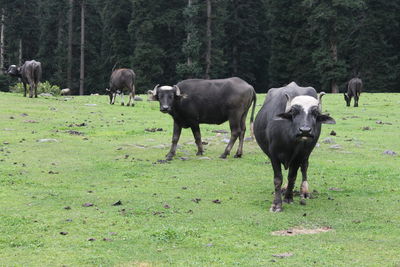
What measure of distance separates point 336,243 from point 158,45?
56792mm

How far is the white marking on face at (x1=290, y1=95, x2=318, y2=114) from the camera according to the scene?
9508 millimetres

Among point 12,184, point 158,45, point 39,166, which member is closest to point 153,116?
point 39,166

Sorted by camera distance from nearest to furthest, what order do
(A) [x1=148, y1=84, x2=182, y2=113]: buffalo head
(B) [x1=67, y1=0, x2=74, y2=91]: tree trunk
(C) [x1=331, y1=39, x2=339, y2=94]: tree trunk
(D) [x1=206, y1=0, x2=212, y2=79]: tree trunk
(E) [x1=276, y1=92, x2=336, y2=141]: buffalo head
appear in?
(E) [x1=276, y1=92, x2=336, y2=141]: buffalo head
(A) [x1=148, y1=84, x2=182, y2=113]: buffalo head
(C) [x1=331, y1=39, x2=339, y2=94]: tree trunk
(D) [x1=206, y1=0, x2=212, y2=79]: tree trunk
(B) [x1=67, y1=0, x2=74, y2=91]: tree trunk

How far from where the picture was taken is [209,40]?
5872cm

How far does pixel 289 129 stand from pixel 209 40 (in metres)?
49.7

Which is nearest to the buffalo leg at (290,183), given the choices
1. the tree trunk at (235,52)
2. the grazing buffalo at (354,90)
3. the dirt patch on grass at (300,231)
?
the dirt patch on grass at (300,231)

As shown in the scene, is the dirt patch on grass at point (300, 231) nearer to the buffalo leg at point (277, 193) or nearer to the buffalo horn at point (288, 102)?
the buffalo leg at point (277, 193)

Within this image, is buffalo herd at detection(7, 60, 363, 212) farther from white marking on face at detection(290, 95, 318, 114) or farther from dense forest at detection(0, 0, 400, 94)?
dense forest at detection(0, 0, 400, 94)

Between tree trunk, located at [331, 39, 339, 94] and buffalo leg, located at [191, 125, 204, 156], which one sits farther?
tree trunk, located at [331, 39, 339, 94]

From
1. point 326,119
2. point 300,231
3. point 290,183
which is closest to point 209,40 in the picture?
point 290,183

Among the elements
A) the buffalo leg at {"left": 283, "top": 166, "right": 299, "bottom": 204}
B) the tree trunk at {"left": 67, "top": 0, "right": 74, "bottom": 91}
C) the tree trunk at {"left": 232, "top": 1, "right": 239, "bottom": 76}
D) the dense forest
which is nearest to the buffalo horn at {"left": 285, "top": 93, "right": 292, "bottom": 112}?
the buffalo leg at {"left": 283, "top": 166, "right": 299, "bottom": 204}

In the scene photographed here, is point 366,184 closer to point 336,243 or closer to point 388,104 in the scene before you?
point 336,243

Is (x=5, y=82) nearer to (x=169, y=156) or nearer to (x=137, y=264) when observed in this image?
(x=169, y=156)

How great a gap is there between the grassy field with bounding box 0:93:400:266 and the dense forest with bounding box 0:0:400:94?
37.0m
